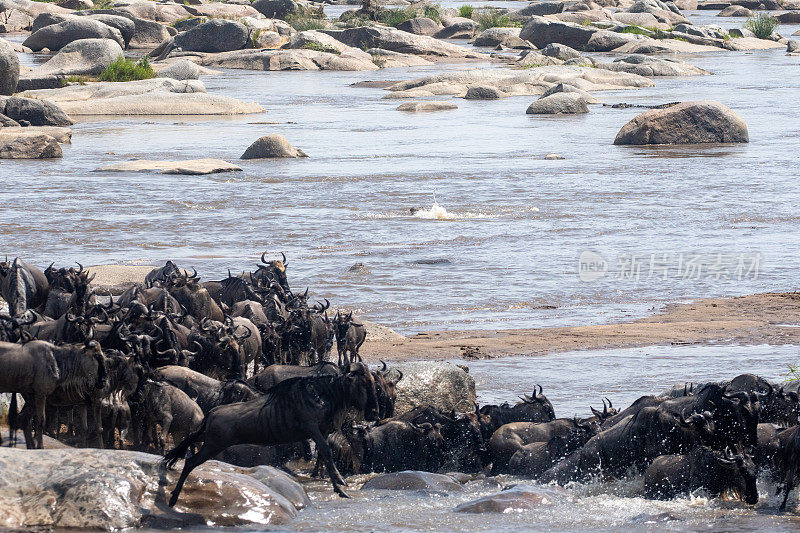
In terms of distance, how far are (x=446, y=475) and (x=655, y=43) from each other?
197 ft

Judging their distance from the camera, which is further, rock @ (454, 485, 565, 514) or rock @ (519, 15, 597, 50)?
rock @ (519, 15, 597, 50)

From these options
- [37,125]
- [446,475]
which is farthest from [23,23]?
[446,475]

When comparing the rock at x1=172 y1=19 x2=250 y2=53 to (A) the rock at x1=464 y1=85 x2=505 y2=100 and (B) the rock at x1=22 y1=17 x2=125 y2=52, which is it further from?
(A) the rock at x1=464 y1=85 x2=505 y2=100

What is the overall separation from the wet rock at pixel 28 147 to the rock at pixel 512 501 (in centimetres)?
2500

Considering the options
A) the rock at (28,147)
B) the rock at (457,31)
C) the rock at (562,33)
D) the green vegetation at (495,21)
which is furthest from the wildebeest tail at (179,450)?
the green vegetation at (495,21)

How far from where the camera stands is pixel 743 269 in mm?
19016

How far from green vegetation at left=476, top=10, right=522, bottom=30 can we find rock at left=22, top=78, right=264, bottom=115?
36684mm

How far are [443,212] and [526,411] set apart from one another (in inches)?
508

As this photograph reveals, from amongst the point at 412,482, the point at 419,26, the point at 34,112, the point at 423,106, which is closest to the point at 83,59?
the point at 34,112

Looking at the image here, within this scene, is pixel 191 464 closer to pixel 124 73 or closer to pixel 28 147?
pixel 28 147

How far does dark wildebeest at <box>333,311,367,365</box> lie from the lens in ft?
42.4

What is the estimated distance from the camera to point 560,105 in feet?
143

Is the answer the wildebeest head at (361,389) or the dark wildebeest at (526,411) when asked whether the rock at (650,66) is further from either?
the wildebeest head at (361,389)

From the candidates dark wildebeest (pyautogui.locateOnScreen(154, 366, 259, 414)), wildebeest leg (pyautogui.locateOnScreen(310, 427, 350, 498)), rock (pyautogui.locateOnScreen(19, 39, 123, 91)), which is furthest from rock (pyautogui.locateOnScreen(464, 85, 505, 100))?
wildebeest leg (pyautogui.locateOnScreen(310, 427, 350, 498))
